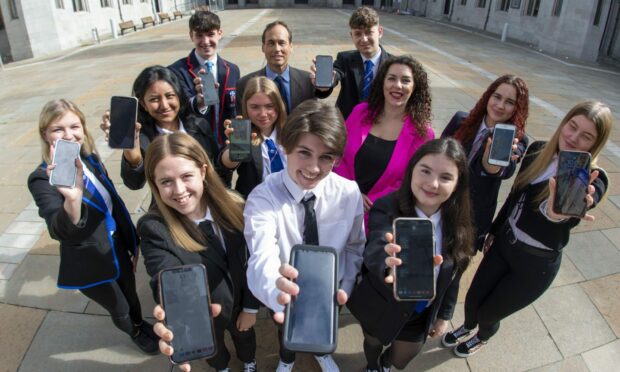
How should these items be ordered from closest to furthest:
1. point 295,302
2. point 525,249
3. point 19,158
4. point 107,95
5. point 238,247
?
1. point 295,302
2. point 238,247
3. point 525,249
4. point 19,158
5. point 107,95

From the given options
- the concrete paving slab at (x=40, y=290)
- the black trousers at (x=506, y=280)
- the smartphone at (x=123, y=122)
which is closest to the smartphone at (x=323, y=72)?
the smartphone at (x=123, y=122)

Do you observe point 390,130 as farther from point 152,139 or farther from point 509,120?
point 152,139

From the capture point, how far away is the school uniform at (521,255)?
228cm

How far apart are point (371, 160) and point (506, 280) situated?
1.27m

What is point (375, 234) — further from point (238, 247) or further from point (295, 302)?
point (238, 247)

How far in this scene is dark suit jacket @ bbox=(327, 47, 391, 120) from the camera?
3.73m

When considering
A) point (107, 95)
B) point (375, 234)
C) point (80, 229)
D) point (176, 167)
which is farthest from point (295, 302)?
point (107, 95)

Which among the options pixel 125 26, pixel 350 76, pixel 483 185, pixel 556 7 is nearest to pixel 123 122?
pixel 350 76

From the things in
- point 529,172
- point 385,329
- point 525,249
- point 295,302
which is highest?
point 529,172

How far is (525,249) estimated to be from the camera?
236cm

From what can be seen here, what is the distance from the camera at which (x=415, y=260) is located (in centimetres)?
178

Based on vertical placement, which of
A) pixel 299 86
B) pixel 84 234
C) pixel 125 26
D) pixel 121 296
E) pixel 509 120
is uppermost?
pixel 125 26

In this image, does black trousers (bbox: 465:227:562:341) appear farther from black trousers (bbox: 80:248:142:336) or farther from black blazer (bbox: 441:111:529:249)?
black trousers (bbox: 80:248:142:336)

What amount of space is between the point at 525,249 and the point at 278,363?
1.94 metres
